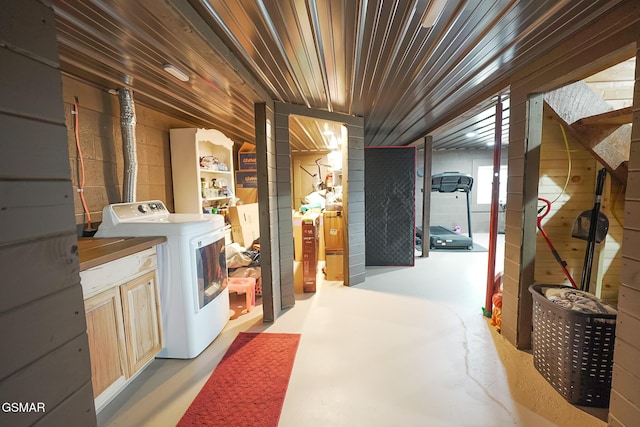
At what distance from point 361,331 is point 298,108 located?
2.41 meters

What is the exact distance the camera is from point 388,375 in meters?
1.91

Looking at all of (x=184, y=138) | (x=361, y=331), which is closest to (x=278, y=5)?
(x=184, y=138)

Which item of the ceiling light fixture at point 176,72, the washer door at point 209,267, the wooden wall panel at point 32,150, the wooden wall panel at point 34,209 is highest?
the ceiling light fixture at point 176,72

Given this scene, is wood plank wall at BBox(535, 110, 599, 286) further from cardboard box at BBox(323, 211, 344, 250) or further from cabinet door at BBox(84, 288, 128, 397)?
cabinet door at BBox(84, 288, 128, 397)

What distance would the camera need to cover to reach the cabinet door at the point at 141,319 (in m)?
1.71

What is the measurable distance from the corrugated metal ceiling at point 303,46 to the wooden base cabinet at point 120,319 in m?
1.31

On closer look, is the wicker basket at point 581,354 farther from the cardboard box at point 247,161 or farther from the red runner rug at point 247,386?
the cardboard box at point 247,161

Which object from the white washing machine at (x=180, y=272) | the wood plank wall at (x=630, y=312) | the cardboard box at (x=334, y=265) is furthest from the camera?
the cardboard box at (x=334, y=265)

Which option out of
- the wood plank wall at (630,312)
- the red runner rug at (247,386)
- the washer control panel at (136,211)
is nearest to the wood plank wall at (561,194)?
the wood plank wall at (630,312)

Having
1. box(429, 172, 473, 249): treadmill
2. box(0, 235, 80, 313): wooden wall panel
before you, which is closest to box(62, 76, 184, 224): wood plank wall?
box(0, 235, 80, 313): wooden wall panel

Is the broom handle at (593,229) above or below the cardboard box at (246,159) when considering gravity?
below

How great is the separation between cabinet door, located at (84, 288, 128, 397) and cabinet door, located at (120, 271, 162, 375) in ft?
0.18

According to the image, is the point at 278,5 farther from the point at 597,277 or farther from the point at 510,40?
the point at 597,277

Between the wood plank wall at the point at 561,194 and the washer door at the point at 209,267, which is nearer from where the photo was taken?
the washer door at the point at 209,267
